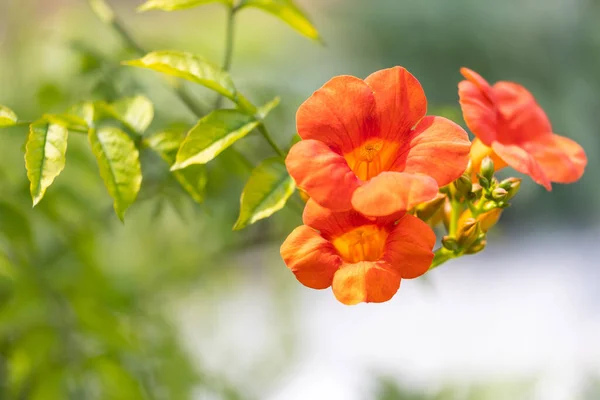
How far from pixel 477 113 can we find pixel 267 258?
4.79 feet

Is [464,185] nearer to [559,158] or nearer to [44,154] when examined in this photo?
[559,158]

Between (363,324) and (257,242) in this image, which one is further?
(363,324)

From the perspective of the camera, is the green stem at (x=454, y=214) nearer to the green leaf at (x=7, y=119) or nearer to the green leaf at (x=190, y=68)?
the green leaf at (x=190, y=68)

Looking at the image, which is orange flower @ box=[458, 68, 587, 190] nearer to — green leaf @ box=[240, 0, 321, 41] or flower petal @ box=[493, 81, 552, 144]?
flower petal @ box=[493, 81, 552, 144]

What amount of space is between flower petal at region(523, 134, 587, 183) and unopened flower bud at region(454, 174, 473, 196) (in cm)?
7

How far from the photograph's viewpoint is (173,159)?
0.45 m

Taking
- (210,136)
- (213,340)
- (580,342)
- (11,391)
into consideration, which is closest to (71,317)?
(11,391)

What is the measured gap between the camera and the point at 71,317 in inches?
27.9

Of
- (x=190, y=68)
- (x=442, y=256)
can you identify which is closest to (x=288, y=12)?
Result: (x=190, y=68)

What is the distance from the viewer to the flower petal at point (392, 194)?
0.32 metres

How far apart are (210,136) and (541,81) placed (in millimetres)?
2346

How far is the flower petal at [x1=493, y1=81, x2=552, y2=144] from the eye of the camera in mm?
453

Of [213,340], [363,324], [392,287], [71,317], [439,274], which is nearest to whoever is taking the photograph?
[392,287]

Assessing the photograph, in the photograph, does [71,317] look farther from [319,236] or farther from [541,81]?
[541,81]
